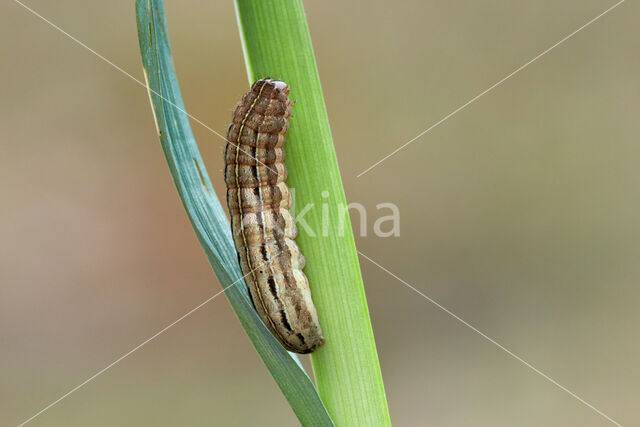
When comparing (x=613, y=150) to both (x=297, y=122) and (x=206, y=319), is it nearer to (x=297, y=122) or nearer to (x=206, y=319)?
(x=206, y=319)

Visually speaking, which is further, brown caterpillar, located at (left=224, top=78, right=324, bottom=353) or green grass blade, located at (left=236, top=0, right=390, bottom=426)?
brown caterpillar, located at (left=224, top=78, right=324, bottom=353)

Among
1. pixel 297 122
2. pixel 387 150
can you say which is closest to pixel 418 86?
pixel 387 150

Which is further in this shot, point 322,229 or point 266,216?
point 266,216

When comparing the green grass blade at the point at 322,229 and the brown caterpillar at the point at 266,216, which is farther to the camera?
the brown caterpillar at the point at 266,216
